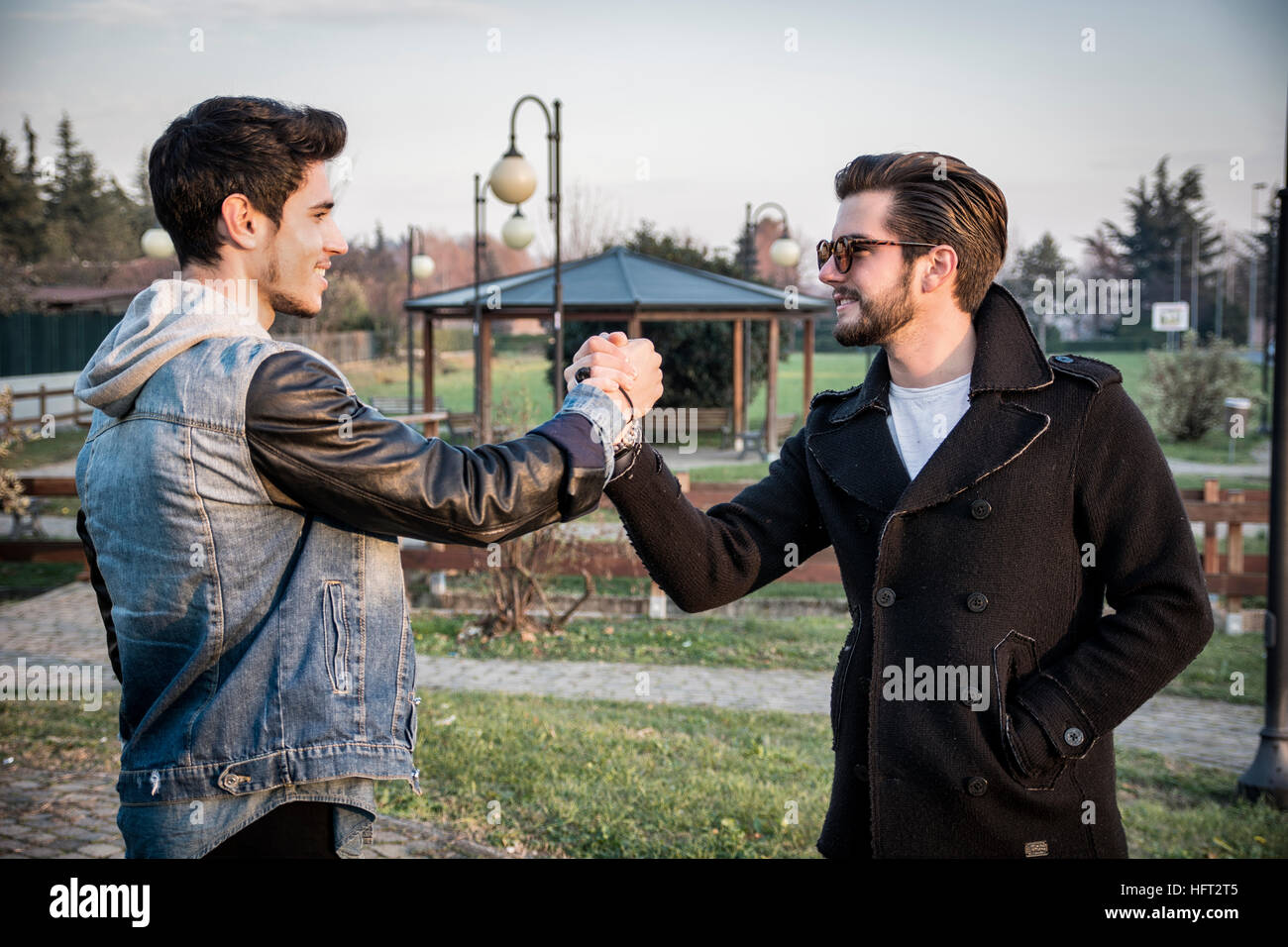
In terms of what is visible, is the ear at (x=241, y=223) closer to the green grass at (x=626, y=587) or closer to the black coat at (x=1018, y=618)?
the black coat at (x=1018, y=618)

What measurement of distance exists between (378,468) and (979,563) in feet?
4.51

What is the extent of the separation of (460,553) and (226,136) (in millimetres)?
7889

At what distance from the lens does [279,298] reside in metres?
2.39

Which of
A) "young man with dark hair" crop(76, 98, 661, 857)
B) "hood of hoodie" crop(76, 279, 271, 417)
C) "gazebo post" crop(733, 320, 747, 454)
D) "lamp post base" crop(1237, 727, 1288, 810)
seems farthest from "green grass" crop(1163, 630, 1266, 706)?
"gazebo post" crop(733, 320, 747, 454)

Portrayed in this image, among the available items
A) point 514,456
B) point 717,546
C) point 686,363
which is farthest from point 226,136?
point 686,363

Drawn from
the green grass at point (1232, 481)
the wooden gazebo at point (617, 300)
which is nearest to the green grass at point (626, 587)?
the wooden gazebo at point (617, 300)

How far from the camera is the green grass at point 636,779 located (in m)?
5.14

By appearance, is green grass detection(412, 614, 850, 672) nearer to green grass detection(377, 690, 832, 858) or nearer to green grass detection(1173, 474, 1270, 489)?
green grass detection(377, 690, 832, 858)

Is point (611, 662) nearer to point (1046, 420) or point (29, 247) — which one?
point (1046, 420)

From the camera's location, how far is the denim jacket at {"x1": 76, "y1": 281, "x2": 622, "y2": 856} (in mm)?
2096
